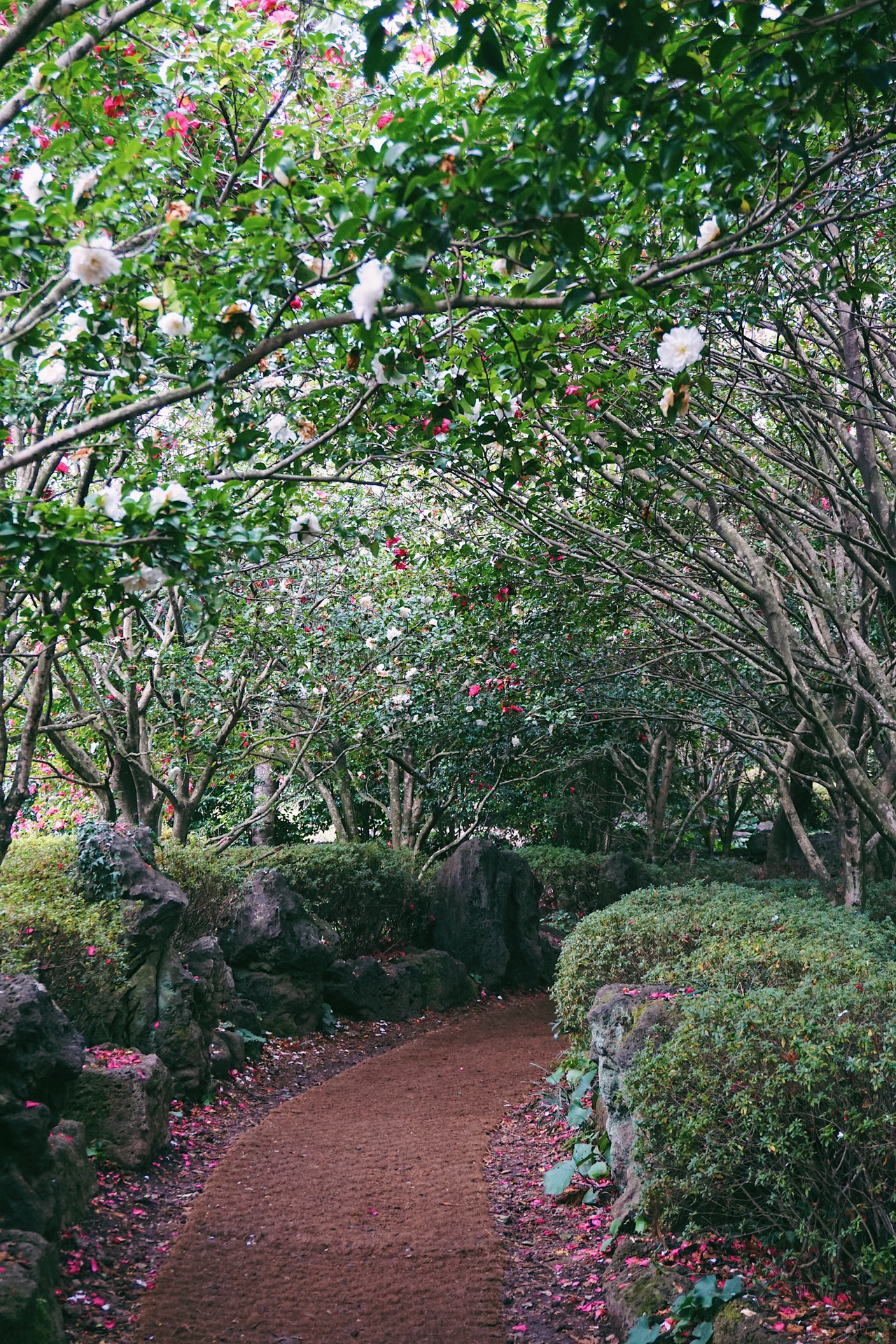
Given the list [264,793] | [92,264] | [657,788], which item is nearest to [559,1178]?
[92,264]

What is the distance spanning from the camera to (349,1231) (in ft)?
16.3

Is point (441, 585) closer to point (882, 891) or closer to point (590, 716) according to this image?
point (590, 716)

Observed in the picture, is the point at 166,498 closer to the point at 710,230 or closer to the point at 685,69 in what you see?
the point at 685,69

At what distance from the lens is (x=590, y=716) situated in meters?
11.4

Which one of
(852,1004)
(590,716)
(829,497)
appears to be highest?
(829,497)

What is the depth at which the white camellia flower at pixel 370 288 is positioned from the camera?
8.60 ft

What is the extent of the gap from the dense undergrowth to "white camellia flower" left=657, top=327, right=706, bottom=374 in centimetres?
258

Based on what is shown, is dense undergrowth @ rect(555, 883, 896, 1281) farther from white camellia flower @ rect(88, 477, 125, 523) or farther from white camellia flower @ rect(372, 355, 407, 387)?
white camellia flower @ rect(88, 477, 125, 523)

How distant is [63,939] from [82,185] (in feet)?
14.4

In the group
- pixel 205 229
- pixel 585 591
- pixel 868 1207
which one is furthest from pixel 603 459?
pixel 868 1207

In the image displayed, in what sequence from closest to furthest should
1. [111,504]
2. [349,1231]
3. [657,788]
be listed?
1. [111,504]
2. [349,1231]
3. [657,788]

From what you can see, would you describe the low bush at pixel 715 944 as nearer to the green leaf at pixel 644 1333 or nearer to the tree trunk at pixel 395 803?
the green leaf at pixel 644 1333

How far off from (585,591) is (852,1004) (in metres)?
4.03

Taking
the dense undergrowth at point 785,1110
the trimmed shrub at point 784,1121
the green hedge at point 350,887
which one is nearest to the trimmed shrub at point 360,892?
the green hedge at point 350,887
